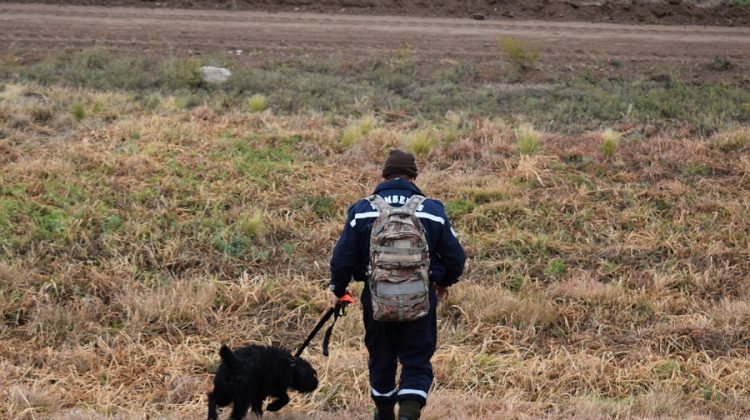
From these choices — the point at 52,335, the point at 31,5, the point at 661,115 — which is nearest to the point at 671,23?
the point at 661,115

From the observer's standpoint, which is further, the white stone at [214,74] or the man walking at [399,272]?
the white stone at [214,74]

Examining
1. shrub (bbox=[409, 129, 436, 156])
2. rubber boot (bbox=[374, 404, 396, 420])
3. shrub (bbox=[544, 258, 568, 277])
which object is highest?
shrub (bbox=[409, 129, 436, 156])

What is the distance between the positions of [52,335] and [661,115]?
32.9ft

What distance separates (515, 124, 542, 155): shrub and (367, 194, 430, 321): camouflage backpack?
23.1 feet

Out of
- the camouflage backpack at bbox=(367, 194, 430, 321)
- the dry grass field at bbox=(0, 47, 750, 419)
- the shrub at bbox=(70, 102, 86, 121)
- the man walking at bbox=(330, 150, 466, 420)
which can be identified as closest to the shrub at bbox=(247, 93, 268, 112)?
the dry grass field at bbox=(0, 47, 750, 419)

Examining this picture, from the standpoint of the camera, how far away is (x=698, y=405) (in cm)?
664

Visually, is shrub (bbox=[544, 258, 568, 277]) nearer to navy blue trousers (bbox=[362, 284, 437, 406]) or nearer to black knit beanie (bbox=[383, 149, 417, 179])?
navy blue trousers (bbox=[362, 284, 437, 406])

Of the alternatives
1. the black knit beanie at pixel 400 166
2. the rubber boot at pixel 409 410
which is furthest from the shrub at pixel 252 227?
the rubber boot at pixel 409 410

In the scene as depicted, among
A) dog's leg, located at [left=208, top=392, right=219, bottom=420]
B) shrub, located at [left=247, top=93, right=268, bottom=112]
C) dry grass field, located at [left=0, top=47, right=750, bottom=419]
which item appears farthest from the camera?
shrub, located at [left=247, top=93, right=268, bottom=112]

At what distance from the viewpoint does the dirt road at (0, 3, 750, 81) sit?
60.1 feet

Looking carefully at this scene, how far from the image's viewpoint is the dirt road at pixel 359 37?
18312 mm

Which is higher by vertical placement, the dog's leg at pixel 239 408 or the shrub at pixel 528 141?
the shrub at pixel 528 141

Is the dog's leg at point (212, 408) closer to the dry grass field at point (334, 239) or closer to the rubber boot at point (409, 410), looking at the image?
the dry grass field at point (334, 239)

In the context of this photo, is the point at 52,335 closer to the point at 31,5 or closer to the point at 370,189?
the point at 370,189
